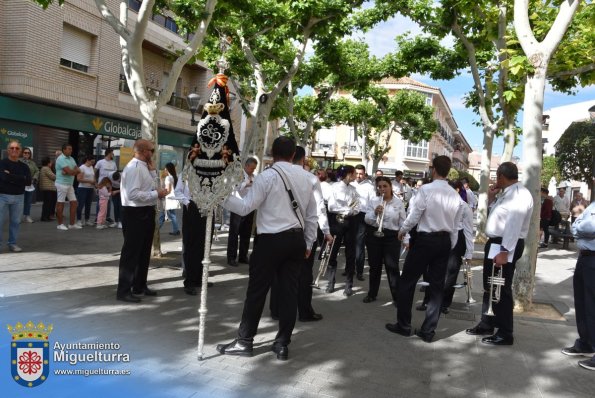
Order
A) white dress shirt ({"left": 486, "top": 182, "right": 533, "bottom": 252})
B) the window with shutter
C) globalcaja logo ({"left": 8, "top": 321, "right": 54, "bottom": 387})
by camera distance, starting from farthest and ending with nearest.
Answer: the window with shutter, white dress shirt ({"left": 486, "top": 182, "right": 533, "bottom": 252}), globalcaja logo ({"left": 8, "top": 321, "right": 54, "bottom": 387})

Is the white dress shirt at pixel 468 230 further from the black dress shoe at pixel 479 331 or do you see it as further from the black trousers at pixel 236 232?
the black trousers at pixel 236 232

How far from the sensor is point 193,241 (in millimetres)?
6980

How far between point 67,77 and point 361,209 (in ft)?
44.6

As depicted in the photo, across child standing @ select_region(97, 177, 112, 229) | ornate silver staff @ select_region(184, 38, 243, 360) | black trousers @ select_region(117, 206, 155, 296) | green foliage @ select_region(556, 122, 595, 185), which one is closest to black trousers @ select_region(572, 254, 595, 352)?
ornate silver staff @ select_region(184, 38, 243, 360)

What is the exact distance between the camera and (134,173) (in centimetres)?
596

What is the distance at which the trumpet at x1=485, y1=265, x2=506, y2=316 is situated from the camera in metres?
5.42

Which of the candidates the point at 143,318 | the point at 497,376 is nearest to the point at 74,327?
the point at 143,318

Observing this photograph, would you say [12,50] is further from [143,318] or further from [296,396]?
[296,396]

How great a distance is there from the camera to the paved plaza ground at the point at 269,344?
4.05m

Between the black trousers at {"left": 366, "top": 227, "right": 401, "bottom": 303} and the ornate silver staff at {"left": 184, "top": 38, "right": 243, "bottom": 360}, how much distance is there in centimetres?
Answer: 319

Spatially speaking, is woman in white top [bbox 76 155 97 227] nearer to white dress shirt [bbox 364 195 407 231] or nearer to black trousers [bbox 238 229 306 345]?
white dress shirt [bbox 364 195 407 231]

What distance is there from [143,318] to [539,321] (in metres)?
5.22

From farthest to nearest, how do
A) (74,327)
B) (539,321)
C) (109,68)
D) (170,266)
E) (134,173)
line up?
1. (109,68)
2. (170,266)
3. (539,321)
4. (134,173)
5. (74,327)

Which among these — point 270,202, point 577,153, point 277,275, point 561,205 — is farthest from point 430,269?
point 577,153
